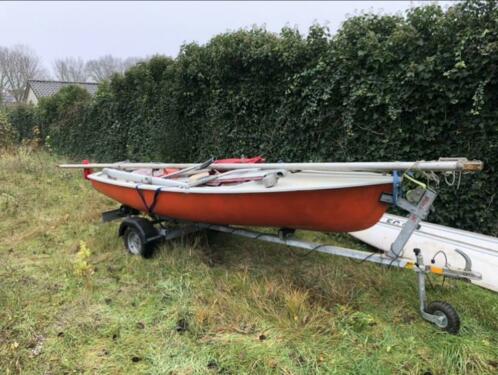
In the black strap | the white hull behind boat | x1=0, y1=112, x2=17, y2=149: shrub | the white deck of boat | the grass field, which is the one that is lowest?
the grass field

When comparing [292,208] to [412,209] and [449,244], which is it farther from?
[449,244]

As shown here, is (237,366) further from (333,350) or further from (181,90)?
(181,90)

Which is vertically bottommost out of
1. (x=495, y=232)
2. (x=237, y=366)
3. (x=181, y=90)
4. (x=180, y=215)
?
(x=237, y=366)

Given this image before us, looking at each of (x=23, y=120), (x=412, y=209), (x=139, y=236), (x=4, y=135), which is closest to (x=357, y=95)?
(x=412, y=209)

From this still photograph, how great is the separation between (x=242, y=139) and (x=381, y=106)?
2521 millimetres

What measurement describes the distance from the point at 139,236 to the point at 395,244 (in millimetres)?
2586

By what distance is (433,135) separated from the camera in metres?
4.14

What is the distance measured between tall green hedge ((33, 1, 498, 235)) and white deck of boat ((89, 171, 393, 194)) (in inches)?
61.3

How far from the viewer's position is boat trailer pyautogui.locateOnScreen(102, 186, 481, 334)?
2.54 m

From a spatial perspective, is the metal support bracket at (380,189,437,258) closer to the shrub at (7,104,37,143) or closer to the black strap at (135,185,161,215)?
the black strap at (135,185,161,215)

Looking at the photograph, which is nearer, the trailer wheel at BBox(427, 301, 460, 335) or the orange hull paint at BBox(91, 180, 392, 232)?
the trailer wheel at BBox(427, 301, 460, 335)

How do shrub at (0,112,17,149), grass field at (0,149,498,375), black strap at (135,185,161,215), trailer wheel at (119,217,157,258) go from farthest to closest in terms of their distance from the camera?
1. shrub at (0,112,17,149)
2. trailer wheel at (119,217,157,258)
3. black strap at (135,185,161,215)
4. grass field at (0,149,498,375)

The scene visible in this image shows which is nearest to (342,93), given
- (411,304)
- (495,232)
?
(495,232)

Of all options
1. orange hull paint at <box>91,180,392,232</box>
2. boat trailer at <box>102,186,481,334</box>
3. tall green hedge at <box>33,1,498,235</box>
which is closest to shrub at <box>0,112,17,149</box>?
tall green hedge at <box>33,1,498,235</box>
